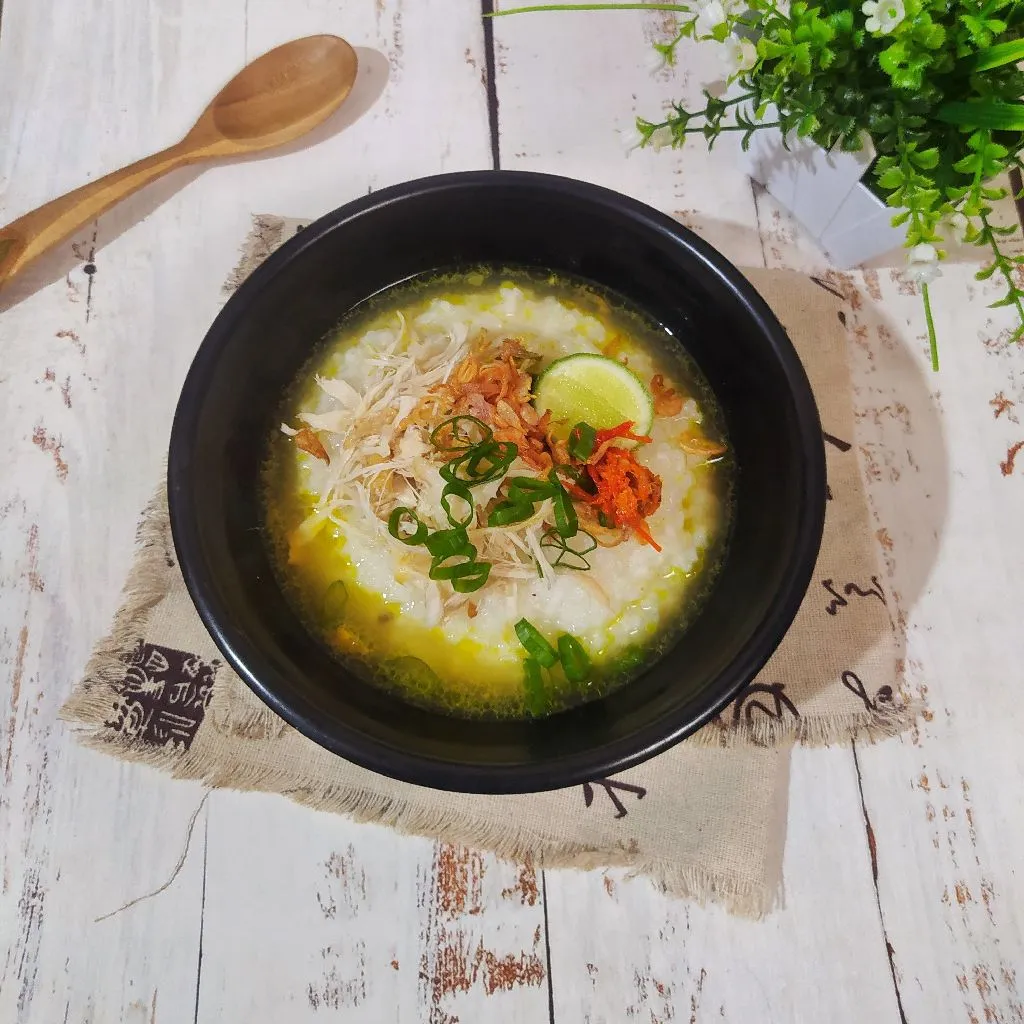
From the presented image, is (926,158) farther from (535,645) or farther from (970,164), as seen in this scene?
(535,645)

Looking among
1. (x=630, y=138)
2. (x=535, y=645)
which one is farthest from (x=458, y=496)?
(x=630, y=138)

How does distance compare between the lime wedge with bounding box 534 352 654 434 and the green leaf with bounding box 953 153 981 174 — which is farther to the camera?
the lime wedge with bounding box 534 352 654 434

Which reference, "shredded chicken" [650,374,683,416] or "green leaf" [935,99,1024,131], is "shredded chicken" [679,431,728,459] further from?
"green leaf" [935,99,1024,131]

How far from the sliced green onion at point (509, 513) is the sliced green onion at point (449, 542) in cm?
6

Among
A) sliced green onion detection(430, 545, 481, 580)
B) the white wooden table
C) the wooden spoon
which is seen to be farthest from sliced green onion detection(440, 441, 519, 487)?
the wooden spoon

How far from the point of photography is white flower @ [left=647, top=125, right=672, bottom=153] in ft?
5.29

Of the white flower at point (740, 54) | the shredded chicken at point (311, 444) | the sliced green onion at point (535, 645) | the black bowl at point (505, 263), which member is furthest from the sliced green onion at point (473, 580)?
the white flower at point (740, 54)

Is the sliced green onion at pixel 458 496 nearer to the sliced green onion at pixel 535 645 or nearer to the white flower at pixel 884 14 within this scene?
the sliced green onion at pixel 535 645

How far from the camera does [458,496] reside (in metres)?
1.44

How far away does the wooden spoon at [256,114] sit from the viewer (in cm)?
167

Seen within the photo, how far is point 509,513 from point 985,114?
3.22 ft

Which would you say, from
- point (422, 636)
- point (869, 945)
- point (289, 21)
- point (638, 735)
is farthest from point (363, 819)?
point (289, 21)

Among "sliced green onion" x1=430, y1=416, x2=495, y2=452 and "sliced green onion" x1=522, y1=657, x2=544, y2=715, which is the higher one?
"sliced green onion" x1=430, y1=416, x2=495, y2=452

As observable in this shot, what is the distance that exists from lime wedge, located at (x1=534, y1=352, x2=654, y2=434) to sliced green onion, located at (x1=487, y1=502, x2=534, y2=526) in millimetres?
191
